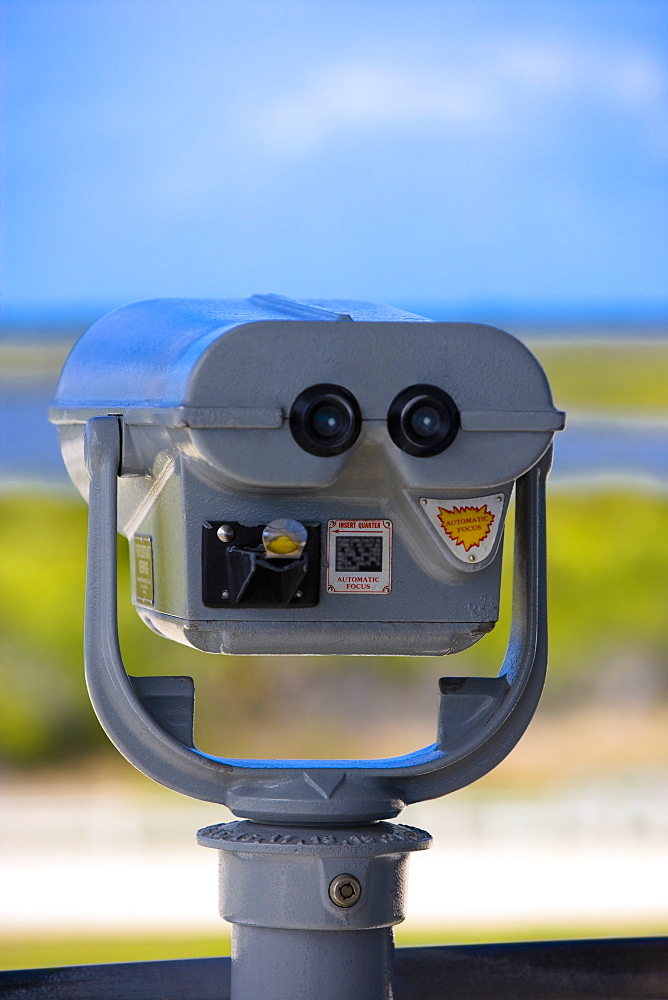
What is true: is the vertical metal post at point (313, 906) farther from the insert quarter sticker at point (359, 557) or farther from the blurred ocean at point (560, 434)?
→ the blurred ocean at point (560, 434)

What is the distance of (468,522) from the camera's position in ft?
4.42

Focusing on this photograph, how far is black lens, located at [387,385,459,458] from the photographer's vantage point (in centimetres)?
129

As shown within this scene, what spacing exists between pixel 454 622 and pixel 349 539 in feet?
0.46

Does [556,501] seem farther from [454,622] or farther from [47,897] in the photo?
[454,622]

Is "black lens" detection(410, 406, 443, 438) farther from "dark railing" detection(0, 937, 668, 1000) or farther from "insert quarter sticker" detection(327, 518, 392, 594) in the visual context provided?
"dark railing" detection(0, 937, 668, 1000)

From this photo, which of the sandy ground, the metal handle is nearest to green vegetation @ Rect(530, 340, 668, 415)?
the sandy ground

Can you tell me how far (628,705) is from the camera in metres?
6.90

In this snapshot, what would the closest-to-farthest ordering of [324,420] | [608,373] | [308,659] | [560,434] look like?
[324,420] → [560,434] → [608,373] → [308,659]

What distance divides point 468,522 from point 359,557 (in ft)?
0.37

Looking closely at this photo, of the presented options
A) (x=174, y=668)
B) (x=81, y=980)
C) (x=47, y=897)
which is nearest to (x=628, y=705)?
(x=174, y=668)

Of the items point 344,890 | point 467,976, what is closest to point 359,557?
point 344,890

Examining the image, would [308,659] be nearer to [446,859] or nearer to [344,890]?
[446,859]

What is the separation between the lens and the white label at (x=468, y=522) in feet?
4.38

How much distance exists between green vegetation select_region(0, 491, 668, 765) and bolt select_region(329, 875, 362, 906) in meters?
4.42
